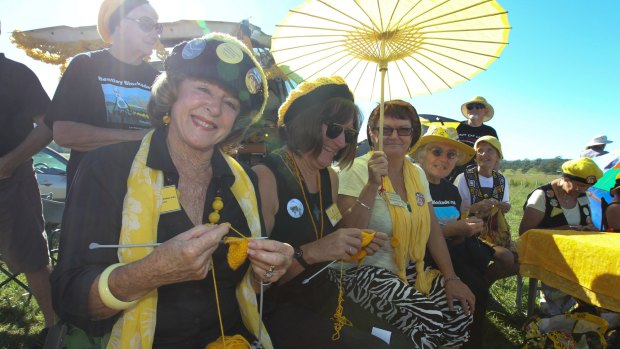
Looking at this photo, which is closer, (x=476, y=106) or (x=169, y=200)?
(x=169, y=200)

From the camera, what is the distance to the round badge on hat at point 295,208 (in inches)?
82.5

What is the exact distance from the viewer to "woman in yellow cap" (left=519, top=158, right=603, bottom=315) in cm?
388

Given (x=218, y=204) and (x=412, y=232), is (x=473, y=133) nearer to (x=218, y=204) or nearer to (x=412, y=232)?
(x=412, y=232)

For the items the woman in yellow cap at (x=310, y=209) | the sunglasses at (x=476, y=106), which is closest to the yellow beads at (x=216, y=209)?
the woman in yellow cap at (x=310, y=209)

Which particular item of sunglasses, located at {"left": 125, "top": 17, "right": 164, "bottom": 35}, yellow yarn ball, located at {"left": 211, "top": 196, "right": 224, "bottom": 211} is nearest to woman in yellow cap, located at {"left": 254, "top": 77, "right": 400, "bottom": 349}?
yellow yarn ball, located at {"left": 211, "top": 196, "right": 224, "bottom": 211}

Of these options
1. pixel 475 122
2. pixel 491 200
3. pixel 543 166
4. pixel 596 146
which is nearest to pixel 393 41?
pixel 491 200

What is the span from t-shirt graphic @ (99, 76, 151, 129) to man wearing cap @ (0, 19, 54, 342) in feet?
2.71

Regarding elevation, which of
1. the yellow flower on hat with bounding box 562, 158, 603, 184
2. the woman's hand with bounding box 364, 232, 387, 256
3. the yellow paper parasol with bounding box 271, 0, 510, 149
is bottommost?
the woman's hand with bounding box 364, 232, 387, 256

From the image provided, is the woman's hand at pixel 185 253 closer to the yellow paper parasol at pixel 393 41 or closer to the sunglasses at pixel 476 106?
the yellow paper parasol at pixel 393 41

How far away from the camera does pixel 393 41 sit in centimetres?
263

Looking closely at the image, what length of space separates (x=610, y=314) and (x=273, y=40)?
3.96 meters

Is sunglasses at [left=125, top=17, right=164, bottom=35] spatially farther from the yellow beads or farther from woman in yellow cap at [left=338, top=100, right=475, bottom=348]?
woman in yellow cap at [left=338, top=100, right=475, bottom=348]

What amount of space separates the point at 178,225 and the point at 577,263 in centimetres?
295

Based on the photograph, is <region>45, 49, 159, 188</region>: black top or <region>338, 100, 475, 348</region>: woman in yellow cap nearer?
<region>45, 49, 159, 188</region>: black top
